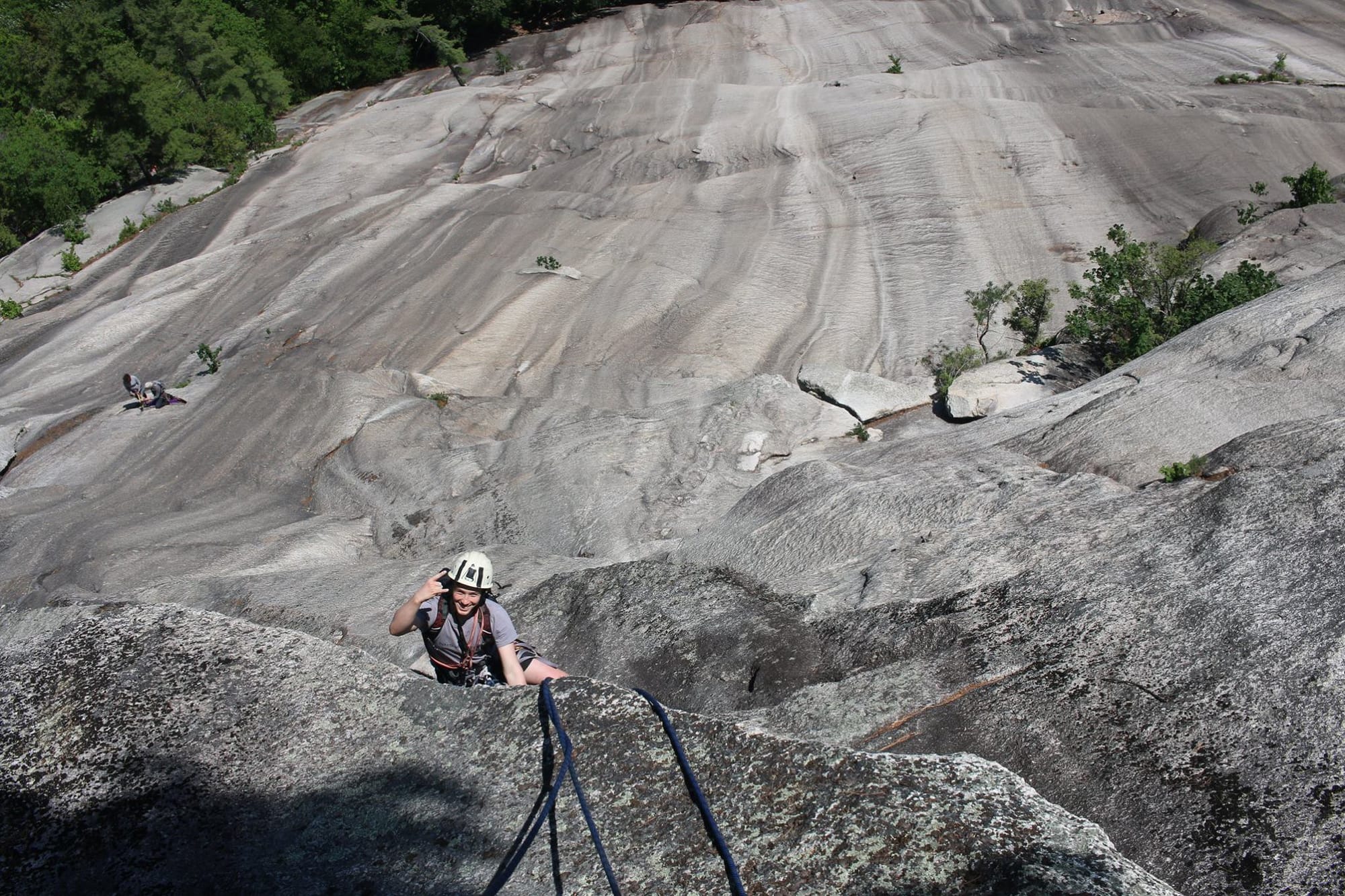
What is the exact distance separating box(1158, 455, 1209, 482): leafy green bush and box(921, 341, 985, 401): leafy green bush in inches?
276

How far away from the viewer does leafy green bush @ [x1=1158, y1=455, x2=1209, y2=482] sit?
790 cm

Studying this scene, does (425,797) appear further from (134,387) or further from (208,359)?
(208,359)

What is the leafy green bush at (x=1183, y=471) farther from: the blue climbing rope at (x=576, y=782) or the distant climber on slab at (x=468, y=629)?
the blue climbing rope at (x=576, y=782)

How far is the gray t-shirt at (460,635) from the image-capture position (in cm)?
588

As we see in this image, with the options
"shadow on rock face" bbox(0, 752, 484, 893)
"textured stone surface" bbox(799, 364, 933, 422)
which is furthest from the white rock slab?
"shadow on rock face" bbox(0, 752, 484, 893)

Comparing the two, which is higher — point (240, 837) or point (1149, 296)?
point (240, 837)

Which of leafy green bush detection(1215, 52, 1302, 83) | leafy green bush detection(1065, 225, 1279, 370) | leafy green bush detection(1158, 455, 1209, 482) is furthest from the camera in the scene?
leafy green bush detection(1215, 52, 1302, 83)

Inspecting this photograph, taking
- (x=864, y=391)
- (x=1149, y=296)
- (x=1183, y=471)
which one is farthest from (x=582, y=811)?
(x=1149, y=296)

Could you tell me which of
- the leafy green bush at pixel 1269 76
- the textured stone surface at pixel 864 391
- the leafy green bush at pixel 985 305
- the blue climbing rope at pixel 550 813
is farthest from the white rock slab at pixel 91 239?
the leafy green bush at pixel 1269 76

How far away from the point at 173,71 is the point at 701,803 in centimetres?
A: 4043

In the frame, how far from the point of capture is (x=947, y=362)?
16.4 meters

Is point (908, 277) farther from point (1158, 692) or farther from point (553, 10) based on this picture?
point (553, 10)

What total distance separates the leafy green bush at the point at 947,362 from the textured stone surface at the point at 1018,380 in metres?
0.34

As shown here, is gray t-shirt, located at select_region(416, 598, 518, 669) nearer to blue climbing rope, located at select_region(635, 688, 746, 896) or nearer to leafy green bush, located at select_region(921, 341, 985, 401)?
blue climbing rope, located at select_region(635, 688, 746, 896)
